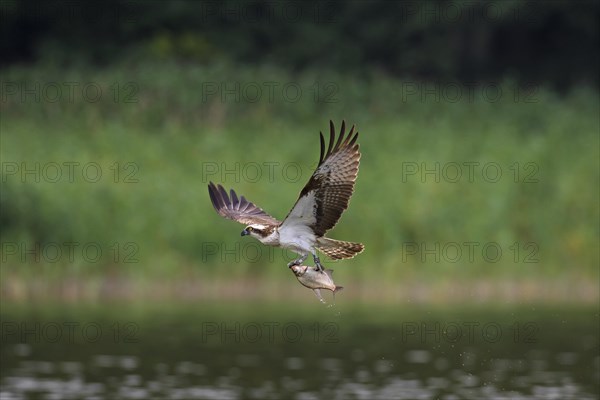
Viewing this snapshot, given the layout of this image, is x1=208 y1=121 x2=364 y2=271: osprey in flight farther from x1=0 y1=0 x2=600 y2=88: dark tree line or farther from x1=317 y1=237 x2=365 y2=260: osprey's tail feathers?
x1=0 y1=0 x2=600 y2=88: dark tree line

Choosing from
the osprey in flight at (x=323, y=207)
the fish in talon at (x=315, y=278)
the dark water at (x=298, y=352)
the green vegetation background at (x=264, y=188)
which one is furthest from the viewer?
the green vegetation background at (x=264, y=188)

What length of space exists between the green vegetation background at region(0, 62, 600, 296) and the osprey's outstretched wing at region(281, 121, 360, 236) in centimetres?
936

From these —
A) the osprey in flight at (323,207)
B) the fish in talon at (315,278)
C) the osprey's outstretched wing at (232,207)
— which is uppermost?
the osprey's outstretched wing at (232,207)

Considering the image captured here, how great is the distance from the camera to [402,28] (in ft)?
132

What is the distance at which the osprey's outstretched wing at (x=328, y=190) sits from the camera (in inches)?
451

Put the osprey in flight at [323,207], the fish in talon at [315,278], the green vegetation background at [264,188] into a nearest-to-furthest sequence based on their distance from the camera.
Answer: the fish in talon at [315,278] → the osprey in flight at [323,207] → the green vegetation background at [264,188]

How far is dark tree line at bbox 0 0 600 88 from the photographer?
126 feet

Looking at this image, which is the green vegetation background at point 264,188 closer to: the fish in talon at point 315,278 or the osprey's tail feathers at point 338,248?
the osprey's tail feathers at point 338,248

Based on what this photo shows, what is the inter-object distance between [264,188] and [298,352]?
3681mm

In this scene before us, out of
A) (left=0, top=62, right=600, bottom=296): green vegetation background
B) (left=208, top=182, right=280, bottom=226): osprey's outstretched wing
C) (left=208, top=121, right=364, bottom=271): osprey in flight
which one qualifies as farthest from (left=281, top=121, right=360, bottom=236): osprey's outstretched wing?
(left=0, top=62, right=600, bottom=296): green vegetation background

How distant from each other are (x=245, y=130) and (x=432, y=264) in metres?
8.81

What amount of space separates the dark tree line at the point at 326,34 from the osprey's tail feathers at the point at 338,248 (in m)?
26.1

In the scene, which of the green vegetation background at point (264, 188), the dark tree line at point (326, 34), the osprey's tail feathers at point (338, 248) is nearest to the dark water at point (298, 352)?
the green vegetation background at point (264, 188)

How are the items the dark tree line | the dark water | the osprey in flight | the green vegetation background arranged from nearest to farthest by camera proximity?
the osprey in flight < the dark water < the green vegetation background < the dark tree line
